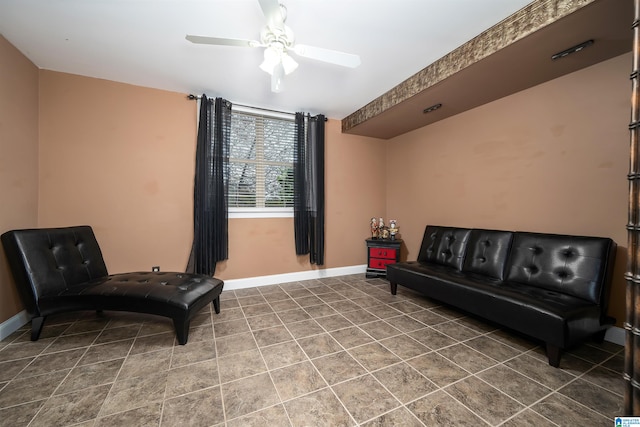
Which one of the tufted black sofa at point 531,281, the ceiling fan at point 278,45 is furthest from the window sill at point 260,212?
the ceiling fan at point 278,45

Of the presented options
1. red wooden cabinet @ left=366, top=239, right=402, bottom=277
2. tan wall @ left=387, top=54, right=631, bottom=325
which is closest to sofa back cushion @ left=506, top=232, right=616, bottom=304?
tan wall @ left=387, top=54, right=631, bottom=325

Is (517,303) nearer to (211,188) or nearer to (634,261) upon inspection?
(634,261)

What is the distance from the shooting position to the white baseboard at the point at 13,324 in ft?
6.73

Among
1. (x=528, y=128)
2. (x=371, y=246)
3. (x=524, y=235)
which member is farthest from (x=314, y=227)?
(x=528, y=128)

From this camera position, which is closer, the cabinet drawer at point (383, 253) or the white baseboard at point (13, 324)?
the white baseboard at point (13, 324)

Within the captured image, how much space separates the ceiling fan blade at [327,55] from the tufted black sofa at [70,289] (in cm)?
221

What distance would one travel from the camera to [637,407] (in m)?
0.99

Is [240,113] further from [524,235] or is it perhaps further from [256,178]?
[524,235]

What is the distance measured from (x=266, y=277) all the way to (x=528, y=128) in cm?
381

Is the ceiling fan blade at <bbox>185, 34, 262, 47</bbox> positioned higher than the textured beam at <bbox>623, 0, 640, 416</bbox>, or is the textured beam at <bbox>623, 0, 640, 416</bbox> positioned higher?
the ceiling fan blade at <bbox>185, 34, 262, 47</bbox>

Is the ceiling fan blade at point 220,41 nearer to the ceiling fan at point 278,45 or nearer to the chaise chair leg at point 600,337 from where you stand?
the ceiling fan at point 278,45

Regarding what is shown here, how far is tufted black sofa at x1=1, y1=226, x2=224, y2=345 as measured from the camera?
2.01m

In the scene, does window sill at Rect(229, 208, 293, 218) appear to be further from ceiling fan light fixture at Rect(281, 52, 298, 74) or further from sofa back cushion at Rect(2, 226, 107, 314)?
ceiling fan light fixture at Rect(281, 52, 298, 74)

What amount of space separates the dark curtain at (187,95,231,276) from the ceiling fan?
4.74 feet
